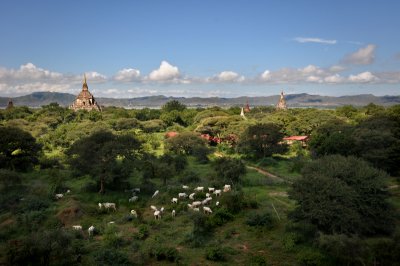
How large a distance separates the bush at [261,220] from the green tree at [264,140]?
2421cm

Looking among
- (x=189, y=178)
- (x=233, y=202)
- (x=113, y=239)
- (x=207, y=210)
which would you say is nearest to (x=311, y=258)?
(x=233, y=202)

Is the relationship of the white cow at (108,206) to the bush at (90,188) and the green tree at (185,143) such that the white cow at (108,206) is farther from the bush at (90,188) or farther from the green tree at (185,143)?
the green tree at (185,143)

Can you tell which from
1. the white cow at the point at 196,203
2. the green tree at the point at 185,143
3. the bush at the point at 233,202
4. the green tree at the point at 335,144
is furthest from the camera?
the green tree at the point at 185,143

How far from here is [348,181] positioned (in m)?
21.1

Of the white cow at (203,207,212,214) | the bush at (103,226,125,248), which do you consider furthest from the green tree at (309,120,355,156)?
the bush at (103,226,125,248)

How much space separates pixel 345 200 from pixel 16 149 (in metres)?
31.2

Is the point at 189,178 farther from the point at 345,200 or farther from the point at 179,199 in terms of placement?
the point at 345,200

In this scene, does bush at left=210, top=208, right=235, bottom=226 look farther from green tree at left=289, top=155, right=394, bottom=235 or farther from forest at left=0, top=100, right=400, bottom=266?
green tree at left=289, top=155, right=394, bottom=235

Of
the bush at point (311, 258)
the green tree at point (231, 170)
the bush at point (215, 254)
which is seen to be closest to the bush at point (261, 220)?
the bush at point (311, 258)

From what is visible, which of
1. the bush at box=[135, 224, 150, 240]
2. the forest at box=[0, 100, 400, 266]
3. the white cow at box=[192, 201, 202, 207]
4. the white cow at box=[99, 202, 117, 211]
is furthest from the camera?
the white cow at box=[192, 201, 202, 207]

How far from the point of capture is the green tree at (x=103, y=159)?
2983 cm

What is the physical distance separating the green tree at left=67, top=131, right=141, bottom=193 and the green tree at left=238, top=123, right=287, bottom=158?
18907mm

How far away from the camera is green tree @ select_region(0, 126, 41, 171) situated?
1441 inches

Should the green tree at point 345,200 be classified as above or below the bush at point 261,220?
above
